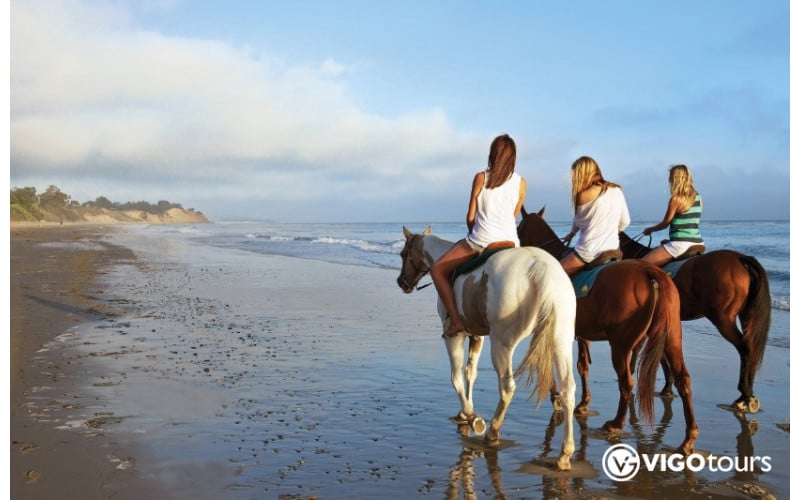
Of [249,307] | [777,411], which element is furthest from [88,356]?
[777,411]

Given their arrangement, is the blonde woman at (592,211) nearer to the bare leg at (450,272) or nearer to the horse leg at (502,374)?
the bare leg at (450,272)

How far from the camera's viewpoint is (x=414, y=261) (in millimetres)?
7387

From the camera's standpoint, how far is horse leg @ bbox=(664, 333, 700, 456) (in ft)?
18.6

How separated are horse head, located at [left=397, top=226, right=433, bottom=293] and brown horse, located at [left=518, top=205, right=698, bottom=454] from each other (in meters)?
1.65

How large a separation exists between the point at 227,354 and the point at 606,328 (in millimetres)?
5193

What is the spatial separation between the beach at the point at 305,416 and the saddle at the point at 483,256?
4.56ft

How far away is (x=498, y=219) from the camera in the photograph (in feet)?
19.9

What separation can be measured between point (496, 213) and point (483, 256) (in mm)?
377

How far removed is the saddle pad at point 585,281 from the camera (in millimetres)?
6277

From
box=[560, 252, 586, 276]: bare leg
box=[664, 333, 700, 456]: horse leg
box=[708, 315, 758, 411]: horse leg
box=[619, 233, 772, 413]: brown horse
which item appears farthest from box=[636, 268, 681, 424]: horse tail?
box=[708, 315, 758, 411]: horse leg

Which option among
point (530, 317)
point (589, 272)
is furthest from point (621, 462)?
point (589, 272)

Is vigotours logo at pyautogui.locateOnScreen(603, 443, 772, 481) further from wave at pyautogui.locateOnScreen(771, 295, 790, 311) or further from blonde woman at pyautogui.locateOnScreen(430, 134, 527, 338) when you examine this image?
wave at pyautogui.locateOnScreen(771, 295, 790, 311)

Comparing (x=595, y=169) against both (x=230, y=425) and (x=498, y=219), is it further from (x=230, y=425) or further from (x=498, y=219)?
(x=230, y=425)

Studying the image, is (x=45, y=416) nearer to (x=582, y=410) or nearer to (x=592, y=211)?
(x=582, y=410)
